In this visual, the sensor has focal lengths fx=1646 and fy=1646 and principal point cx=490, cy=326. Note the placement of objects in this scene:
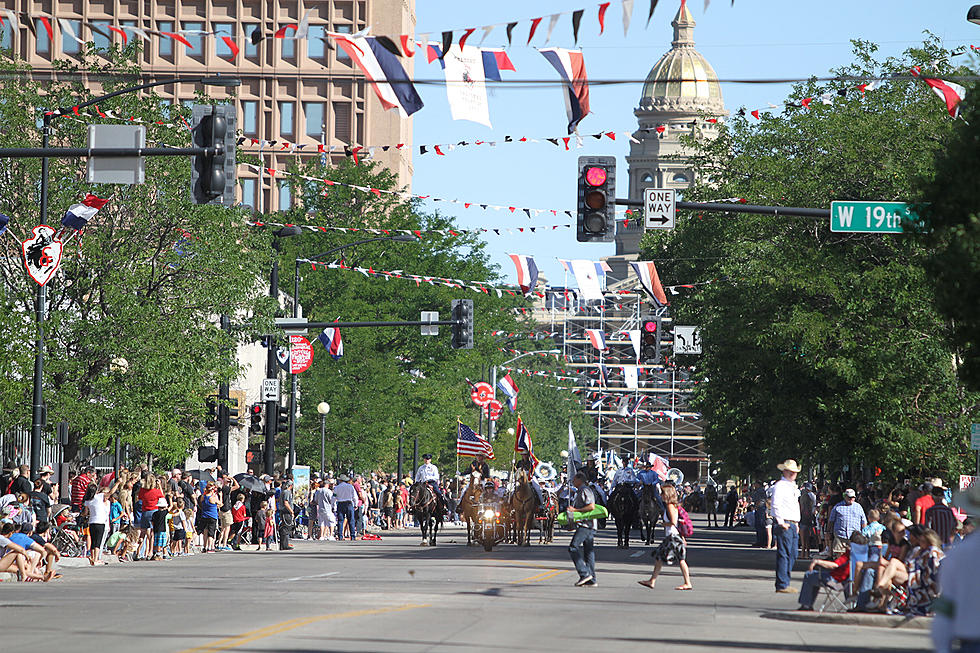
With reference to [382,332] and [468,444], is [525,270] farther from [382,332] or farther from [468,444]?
[382,332]

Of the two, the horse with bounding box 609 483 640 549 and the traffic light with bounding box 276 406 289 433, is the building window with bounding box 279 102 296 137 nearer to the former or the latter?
the traffic light with bounding box 276 406 289 433

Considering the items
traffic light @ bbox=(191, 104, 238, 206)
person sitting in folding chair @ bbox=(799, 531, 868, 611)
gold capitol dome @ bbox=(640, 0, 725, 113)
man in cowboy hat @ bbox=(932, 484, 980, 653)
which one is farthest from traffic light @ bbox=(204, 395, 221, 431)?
gold capitol dome @ bbox=(640, 0, 725, 113)

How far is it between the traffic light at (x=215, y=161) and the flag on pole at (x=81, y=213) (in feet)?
39.6

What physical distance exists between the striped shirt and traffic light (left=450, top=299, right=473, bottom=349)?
63.7ft

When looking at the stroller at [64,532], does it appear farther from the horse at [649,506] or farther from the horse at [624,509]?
the horse at [649,506]

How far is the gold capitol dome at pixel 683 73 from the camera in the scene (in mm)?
172375

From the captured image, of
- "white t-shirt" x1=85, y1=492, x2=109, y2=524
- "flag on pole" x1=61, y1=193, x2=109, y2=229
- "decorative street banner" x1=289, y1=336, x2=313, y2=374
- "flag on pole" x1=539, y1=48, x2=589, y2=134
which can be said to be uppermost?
"flag on pole" x1=539, y1=48, x2=589, y2=134

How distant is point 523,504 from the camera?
35969mm

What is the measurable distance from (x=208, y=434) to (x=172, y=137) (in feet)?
31.7

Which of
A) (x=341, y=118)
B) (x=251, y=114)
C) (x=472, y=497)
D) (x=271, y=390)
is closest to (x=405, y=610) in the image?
(x=472, y=497)

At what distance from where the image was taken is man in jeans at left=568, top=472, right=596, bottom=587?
76.5ft

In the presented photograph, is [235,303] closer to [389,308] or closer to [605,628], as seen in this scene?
[605,628]

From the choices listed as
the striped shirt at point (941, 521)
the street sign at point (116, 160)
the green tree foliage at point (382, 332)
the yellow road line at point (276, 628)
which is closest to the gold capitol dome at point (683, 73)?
the green tree foliage at point (382, 332)

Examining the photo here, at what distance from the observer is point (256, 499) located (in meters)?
37.0
